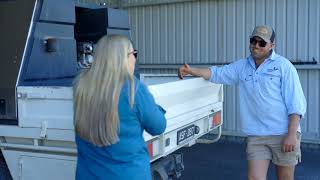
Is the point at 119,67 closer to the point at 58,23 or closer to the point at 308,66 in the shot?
the point at 58,23

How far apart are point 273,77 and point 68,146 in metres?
1.77

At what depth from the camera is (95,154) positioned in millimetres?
2768

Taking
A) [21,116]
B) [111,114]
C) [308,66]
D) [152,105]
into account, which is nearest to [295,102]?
[152,105]

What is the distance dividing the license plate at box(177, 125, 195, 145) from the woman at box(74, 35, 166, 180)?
4.24ft

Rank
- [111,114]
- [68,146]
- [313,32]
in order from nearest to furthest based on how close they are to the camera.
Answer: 1. [111,114]
2. [68,146]
3. [313,32]

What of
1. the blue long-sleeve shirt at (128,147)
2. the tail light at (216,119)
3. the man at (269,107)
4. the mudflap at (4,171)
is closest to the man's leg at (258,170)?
the man at (269,107)

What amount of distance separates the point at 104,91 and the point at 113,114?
0.13m

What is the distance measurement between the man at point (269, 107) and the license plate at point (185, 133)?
0.46 meters

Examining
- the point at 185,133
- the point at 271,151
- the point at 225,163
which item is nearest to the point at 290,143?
the point at 271,151

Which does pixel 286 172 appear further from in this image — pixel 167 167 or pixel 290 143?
pixel 167 167

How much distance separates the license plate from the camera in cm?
409

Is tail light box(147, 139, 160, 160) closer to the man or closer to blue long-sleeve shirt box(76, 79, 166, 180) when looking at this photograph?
blue long-sleeve shirt box(76, 79, 166, 180)

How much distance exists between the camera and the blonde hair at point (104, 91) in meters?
2.59

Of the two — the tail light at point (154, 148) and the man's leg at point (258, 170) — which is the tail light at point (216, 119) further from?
the tail light at point (154, 148)
